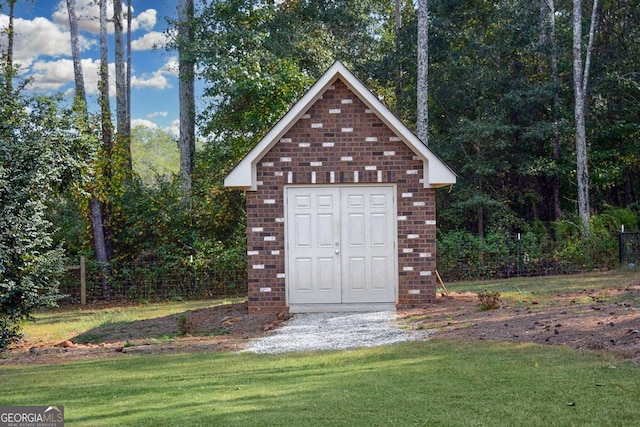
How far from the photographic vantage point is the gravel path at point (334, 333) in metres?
10.8

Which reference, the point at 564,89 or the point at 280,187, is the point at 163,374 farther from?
the point at 564,89

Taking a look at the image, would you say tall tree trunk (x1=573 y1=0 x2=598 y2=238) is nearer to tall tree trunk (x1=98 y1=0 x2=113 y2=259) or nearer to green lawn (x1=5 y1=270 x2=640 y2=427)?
tall tree trunk (x1=98 y1=0 x2=113 y2=259)

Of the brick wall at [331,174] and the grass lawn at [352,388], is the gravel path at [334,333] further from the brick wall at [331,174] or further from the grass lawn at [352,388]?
the brick wall at [331,174]

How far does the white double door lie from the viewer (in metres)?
14.4

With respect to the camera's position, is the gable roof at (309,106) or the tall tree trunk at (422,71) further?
the tall tree trunk at (422,71)

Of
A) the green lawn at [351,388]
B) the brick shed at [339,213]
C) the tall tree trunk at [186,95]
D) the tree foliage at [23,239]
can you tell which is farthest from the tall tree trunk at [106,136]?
the green lawn at [351,388]

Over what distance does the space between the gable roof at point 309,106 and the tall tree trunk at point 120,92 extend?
1039 centimetres

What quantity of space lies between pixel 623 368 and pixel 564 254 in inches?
588

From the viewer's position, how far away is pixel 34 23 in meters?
28.2

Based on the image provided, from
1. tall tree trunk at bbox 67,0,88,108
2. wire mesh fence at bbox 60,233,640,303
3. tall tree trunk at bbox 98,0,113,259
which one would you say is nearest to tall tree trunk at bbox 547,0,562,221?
wire mesh fence at bbox 60,233,640,303

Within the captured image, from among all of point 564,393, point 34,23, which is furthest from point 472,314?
point 34,23

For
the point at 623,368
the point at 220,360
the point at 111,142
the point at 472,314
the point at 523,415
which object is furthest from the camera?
the point at 111,142

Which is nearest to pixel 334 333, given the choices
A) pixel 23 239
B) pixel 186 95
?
pixel 23 239

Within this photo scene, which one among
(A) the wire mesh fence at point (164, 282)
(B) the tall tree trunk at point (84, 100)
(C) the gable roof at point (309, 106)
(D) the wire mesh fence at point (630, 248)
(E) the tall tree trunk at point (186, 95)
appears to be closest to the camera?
(C) the gable roof at point (309, 106)
